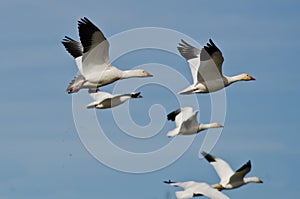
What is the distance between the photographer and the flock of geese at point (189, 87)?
25.9 metres

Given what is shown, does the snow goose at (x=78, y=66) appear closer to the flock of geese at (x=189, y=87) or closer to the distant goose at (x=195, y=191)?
the flock of geese at (x=189, y=87)

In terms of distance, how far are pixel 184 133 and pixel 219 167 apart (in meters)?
1.05

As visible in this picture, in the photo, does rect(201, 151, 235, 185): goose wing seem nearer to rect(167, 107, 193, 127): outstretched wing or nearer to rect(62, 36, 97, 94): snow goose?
rect(167, 107, 193, 127): outstretched wing

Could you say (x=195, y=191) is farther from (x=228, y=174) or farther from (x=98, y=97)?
(x=98, y=97)

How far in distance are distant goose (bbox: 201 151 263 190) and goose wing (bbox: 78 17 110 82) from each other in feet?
10.1

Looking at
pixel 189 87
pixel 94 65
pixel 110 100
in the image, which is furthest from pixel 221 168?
pixel 94 65

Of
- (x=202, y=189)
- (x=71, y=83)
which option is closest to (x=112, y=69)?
(x=71, y=83)

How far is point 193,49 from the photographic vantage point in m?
29.7

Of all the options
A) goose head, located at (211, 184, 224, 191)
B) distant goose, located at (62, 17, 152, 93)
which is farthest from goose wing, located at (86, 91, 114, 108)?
goose head, located at (211, 184, 224, 191)

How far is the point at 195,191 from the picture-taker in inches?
1003

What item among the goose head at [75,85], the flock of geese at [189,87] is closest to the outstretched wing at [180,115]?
the flock of geese at [189,87]

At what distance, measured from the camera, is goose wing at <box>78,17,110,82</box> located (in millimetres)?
25906

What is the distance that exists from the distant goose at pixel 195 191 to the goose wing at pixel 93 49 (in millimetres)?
3012

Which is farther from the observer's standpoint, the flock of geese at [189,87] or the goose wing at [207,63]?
the goose wing at [207,63]
